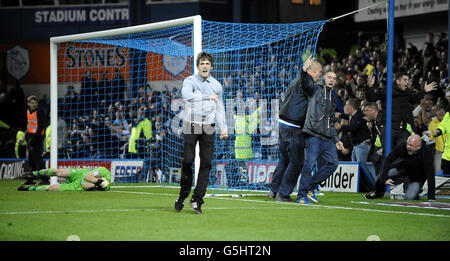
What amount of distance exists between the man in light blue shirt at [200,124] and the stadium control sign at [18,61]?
26.6 m

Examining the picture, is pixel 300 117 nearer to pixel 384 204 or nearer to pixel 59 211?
pixel 384 204

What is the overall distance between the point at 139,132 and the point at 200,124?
10.1m

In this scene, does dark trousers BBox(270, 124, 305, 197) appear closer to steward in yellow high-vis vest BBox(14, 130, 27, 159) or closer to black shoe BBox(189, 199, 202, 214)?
black shoe BBox(189, 199, 202, 214)

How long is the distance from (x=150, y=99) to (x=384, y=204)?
9896mm

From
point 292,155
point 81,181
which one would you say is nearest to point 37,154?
point 81,181

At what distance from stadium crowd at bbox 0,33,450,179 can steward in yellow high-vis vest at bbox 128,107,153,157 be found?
0.03 metres

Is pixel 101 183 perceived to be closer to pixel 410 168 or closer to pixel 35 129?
pixel 35 129

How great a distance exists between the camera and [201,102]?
10.0 meters

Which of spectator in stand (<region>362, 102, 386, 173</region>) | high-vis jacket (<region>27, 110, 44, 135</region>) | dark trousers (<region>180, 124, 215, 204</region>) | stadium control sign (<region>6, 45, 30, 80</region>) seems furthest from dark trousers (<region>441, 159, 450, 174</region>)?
stadium control sign (<region>6, 45, 30, 80</region>)

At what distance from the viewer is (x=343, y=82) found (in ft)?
71.4

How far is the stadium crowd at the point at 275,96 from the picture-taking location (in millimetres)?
16281

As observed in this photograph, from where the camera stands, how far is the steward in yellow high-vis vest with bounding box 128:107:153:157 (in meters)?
19.7

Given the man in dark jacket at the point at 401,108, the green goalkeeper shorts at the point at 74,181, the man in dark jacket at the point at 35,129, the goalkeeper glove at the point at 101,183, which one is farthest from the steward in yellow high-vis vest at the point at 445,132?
the man in dark jacket at the point at 35,129

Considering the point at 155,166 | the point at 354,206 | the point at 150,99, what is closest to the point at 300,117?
the point at 354,206
